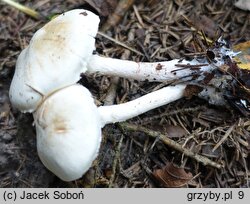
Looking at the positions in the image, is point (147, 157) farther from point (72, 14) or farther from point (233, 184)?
point (72, 14)

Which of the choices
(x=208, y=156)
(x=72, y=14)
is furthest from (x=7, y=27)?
(x=208, y=156)

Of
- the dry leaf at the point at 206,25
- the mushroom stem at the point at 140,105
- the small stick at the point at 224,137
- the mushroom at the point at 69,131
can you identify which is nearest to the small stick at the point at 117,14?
the dry leaf at the point at 206,25

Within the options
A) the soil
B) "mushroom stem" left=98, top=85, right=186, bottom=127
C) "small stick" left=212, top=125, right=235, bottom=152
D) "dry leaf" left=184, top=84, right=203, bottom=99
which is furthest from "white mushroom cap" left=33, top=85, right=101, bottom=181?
"small stick" left=212, top=125, right=235, bottom=152

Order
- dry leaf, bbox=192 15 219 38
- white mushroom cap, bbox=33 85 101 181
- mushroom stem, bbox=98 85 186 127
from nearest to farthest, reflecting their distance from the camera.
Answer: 1. white mushroom cap, bbox=33 85 101 181
2. mushroom stem, bbox=98 85 186 127
3. dry leaf, bbox=192 15 219 38

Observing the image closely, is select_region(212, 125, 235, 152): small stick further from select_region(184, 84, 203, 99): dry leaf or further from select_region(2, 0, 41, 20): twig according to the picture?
select_region(2, 0, 41, 20): twig

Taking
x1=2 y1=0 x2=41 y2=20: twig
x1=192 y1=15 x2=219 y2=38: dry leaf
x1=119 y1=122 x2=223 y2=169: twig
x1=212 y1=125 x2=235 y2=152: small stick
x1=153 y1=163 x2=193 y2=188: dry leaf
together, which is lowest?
x1=153 y1=163 x2=193 y2=188: dry leaf

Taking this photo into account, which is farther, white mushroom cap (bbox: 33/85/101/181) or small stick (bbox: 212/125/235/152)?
small stick (bbox: 212/125/235/152)

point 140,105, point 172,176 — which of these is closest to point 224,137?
point 172,176

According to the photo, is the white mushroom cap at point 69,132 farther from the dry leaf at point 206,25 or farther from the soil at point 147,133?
the dry leaf at point 206,25
